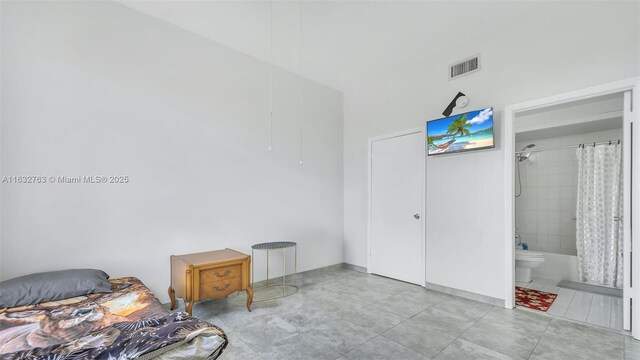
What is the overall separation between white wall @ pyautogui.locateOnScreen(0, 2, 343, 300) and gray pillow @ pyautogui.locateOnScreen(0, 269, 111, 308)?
0.34m

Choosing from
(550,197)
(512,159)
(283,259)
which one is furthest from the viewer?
(550,197)

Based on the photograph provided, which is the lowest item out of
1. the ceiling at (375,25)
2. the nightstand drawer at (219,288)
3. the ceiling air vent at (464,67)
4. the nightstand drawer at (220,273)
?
the nightstand drawer at (219,288)

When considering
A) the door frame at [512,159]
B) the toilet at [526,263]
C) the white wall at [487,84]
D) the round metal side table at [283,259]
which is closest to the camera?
the door frame at [512,159]

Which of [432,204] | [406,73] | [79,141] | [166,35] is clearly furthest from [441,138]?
[79,141]

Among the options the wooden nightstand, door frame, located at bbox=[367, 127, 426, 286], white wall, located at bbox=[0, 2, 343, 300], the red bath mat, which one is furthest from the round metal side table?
the red bath mat

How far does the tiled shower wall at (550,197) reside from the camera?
448 centimetres

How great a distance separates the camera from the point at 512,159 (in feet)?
9.68

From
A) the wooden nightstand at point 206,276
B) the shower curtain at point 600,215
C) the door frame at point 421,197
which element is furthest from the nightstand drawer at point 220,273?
the shower curtain at point 600,215

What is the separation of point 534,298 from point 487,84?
250 cm

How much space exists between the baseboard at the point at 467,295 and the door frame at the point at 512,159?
9 cm

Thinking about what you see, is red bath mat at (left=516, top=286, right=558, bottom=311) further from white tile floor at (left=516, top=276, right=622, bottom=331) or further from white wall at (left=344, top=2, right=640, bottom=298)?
white wall at (left=344, top=2, right=640, bottom=298)

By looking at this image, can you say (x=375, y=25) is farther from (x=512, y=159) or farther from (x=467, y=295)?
(x=467, y=295)

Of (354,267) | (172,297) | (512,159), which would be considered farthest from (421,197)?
(172,297)

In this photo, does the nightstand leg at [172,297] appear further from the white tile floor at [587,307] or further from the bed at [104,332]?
the white tile floor at [587,307]
